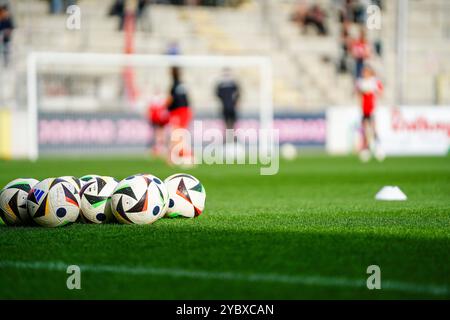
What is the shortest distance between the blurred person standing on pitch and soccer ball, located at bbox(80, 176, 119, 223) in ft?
56.8

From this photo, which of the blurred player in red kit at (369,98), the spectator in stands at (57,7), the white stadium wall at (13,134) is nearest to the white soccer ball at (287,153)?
the blurred player in red kit at (369,98)

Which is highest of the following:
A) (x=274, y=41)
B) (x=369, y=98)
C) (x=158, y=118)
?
(x=274, y=41)

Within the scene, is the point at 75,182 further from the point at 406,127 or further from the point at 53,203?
the point at 406,127

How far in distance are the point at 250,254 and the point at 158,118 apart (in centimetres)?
1980

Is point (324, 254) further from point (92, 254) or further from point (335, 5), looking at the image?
point (335, 5)

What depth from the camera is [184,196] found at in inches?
328

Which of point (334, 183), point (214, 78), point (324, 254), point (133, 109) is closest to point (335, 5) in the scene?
point (214, 78)

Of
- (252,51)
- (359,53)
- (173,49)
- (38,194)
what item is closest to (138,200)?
(38,194)

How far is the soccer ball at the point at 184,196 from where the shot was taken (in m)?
8.23

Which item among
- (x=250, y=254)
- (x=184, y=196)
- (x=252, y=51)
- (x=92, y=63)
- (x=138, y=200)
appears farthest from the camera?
(x=252, y=51)

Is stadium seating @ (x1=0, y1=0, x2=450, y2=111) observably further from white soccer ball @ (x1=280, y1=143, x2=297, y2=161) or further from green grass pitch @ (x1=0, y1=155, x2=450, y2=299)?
green grass pitch @ (x1=0, y1=155, x2=450, y2=299)

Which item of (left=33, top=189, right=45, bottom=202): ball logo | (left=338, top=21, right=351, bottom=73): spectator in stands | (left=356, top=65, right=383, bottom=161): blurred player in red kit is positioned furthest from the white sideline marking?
(left=338, top=21, right=351, bottom=73): spectator in stands

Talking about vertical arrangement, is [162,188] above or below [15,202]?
above

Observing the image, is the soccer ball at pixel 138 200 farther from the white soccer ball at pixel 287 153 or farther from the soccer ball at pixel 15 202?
the white soccer ball at pixel 287 153
